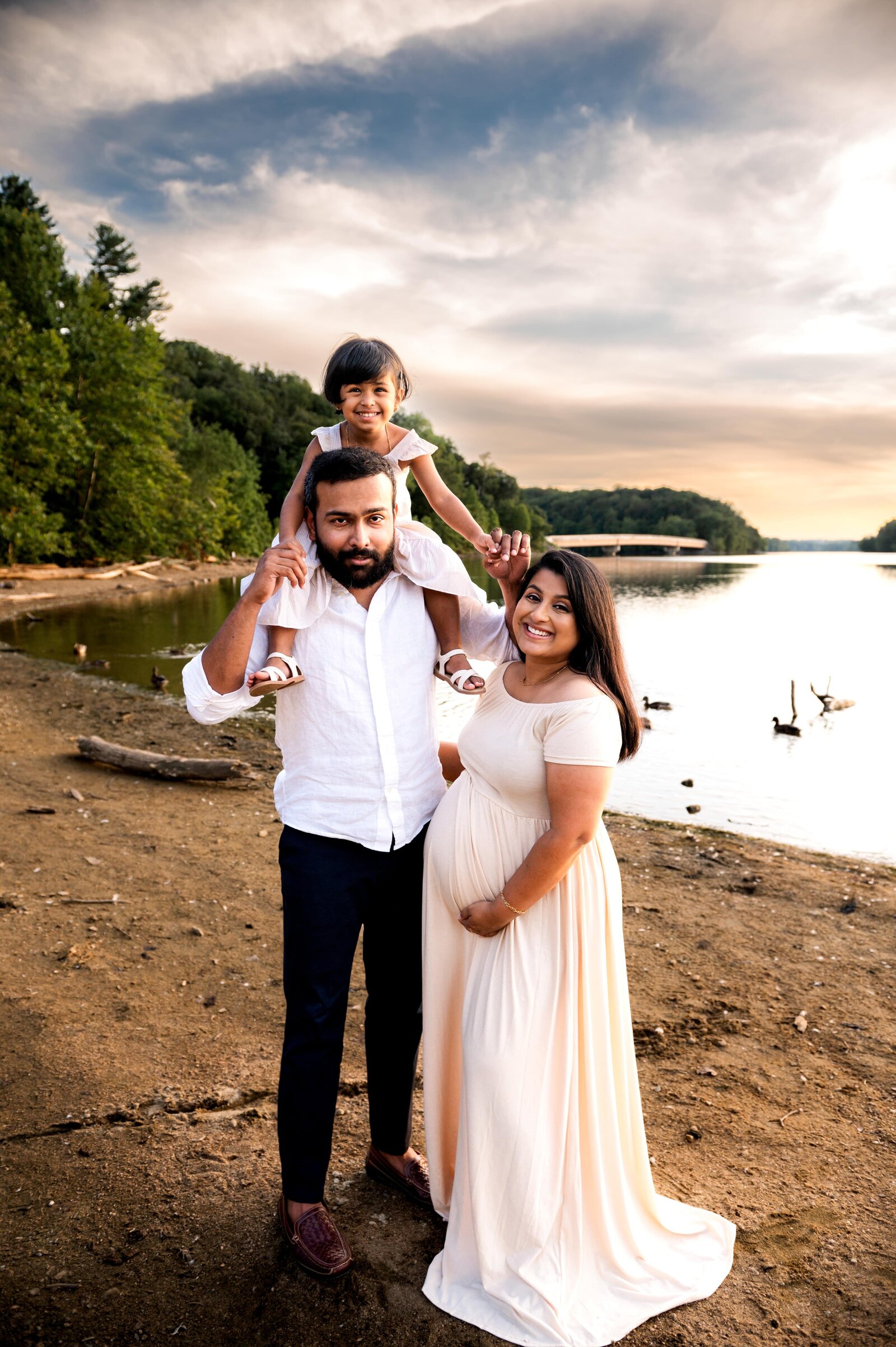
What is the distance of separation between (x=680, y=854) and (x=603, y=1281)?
5436mm

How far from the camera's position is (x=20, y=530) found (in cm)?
2738

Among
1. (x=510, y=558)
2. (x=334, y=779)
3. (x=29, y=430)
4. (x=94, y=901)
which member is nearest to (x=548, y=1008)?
(x=334, y=779)

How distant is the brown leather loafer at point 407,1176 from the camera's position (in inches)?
120

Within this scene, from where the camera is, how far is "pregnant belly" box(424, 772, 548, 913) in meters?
2.58

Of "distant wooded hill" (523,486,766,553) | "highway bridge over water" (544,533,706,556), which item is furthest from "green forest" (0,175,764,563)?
"distant wooded hill" (523,486,766,553)

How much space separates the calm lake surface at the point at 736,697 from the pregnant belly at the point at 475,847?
302 inches

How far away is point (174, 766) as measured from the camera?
342 inches

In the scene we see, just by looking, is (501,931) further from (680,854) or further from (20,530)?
(20,530)

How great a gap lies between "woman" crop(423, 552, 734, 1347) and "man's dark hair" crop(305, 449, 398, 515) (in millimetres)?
642

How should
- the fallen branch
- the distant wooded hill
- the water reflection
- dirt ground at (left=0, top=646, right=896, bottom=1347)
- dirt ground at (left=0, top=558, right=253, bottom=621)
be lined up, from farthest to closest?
the distant wooded hill, dirt ground at (left=0, top=558, right=253, bottom=621), the water reflection, the fallen branch, dirt ground at (left=0, top=646, right=896, bottom=1347)

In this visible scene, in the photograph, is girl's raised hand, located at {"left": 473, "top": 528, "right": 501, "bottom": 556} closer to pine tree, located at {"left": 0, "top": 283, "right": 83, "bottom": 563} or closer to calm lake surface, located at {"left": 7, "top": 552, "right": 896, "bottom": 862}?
calm lake surface, located at {"left": 7, "top": 552, "right": 896, "bottom": 862}

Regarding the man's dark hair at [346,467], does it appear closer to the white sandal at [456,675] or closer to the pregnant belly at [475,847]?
the white sandal at [456,675]

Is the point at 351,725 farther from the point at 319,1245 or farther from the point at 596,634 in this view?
the point at 319,1245

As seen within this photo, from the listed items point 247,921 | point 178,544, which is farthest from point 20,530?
point 247,921
